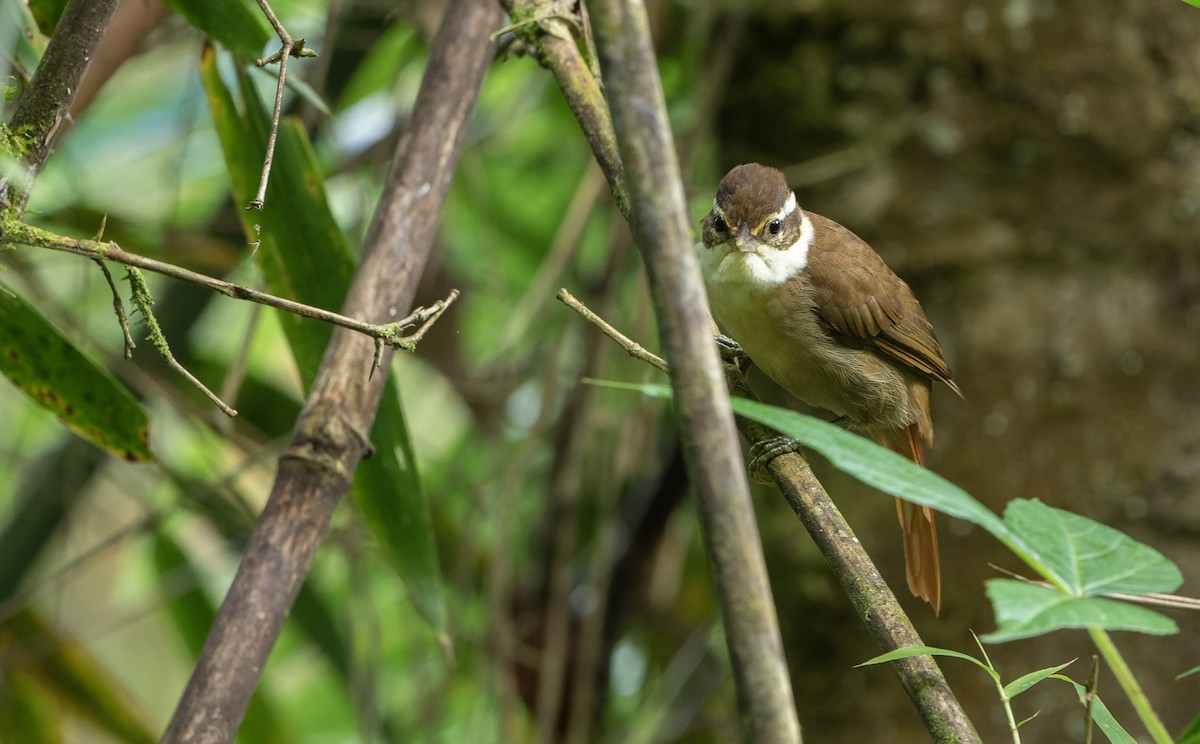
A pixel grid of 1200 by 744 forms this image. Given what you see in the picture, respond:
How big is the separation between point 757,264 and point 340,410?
111 centimetres

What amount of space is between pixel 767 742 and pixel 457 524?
301cm

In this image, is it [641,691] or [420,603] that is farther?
[641,691]

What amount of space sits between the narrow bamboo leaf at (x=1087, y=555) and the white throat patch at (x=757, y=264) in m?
1.57

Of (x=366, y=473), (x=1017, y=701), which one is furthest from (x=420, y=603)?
(x=1017, y=701)

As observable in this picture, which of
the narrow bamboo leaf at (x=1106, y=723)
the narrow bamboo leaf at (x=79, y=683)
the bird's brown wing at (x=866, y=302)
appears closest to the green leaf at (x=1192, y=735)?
the narrow bamboo leaf at (x=1106, y=723)

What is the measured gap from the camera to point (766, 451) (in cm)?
155

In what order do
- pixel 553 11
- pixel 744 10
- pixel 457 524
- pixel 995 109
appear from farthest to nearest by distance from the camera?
pixel 457 524, pixel 744 10, pixel 995 109, pixel 553 11

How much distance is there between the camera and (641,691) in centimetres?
368

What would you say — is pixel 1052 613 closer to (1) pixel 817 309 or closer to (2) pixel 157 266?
(2) pixel 157 266

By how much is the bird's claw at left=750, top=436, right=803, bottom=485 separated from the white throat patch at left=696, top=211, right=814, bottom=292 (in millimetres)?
538

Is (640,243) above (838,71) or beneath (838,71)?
beneath

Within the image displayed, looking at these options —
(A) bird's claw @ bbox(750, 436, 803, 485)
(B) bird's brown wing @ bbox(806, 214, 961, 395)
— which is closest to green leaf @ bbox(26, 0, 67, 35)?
(A) bird's claw @ bbox(750, 436, 803, 485)

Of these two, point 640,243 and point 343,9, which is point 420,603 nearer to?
point 640,243

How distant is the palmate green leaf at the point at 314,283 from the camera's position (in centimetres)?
178
